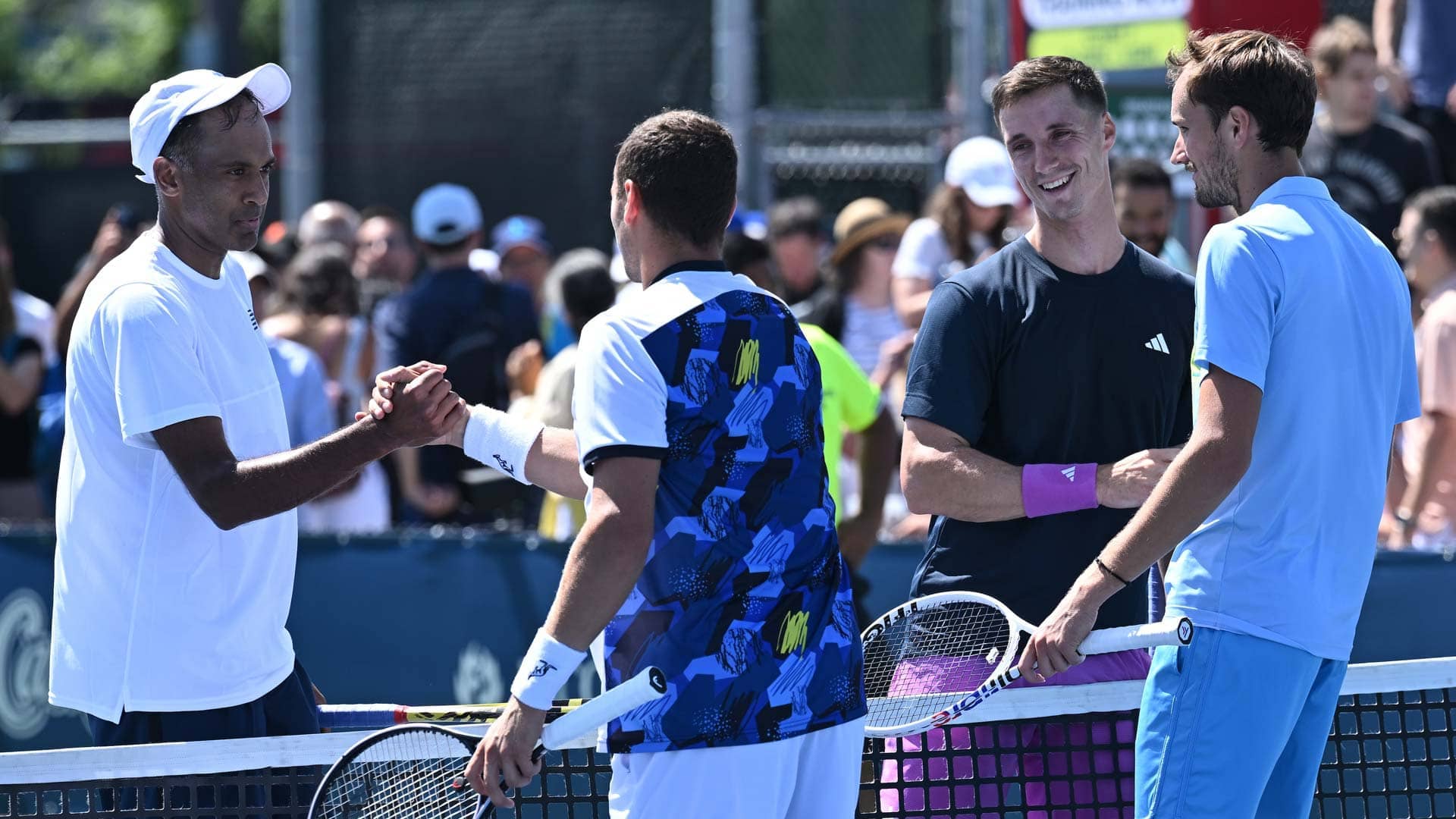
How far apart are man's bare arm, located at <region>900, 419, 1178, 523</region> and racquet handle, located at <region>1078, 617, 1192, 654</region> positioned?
0.52 meters

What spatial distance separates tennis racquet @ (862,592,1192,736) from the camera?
3277mm

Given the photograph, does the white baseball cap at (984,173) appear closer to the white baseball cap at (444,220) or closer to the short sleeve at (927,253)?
the short sleeve at (927,253)

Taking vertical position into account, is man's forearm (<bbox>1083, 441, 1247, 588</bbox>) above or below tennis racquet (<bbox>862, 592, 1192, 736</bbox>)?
above

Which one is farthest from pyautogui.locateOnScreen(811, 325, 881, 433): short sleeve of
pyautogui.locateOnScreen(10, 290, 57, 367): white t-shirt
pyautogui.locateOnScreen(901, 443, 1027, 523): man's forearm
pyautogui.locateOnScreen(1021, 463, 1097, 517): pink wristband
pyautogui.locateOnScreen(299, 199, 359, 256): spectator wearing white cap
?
pyautogui.locateOnScreen(10, 290, 57, 367): white t-shirt

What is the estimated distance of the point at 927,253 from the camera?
7.50 meters

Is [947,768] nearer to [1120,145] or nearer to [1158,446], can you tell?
[1158,446]

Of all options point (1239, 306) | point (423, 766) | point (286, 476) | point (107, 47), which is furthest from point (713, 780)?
point (107, 47)

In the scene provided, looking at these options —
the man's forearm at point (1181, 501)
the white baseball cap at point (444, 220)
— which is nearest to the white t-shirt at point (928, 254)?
the white baseball cap at point (444, 220)

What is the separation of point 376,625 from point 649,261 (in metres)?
4.56

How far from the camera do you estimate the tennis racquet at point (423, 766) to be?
110 inches

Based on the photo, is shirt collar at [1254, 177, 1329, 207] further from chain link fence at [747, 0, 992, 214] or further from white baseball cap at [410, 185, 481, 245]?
chain link fence at [747, 0, 992, 214]

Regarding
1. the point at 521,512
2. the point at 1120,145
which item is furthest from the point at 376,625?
the point at 1120,145

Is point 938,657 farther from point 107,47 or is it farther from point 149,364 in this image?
point 107,47

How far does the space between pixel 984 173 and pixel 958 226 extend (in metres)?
0.30
